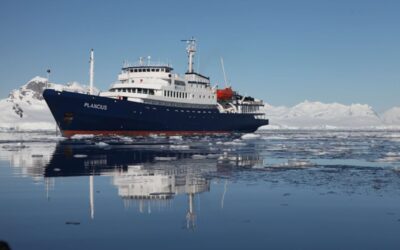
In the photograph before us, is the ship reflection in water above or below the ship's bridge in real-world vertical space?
below

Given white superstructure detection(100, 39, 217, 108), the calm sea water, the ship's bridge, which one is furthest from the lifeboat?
the calm sea water

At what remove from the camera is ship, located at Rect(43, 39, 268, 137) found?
42.8 meters

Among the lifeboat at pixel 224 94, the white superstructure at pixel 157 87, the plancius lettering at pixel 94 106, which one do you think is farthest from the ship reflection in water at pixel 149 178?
the lifeboat at pixel 224 94

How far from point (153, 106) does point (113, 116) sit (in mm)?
4932

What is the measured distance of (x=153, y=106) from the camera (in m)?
47.5

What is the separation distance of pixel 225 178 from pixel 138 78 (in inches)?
1572

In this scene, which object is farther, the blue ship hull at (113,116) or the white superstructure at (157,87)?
the white superstructure at (157,87)

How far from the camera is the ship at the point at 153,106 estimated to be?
42812 mm

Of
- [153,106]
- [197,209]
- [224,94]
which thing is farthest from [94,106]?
[197,209]

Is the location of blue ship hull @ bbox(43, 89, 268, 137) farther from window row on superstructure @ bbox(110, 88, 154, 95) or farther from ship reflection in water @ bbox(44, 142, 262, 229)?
ship reflection in water @ bbox(44, 142, 262, 229)

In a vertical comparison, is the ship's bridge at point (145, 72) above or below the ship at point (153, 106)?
above

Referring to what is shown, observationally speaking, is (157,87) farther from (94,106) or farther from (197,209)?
(197,209)

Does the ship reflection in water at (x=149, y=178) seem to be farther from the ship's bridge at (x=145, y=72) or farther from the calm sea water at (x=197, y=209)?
the ship's bridge at (x=145, y=72)

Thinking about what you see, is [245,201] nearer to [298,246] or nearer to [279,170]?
[298,246]
